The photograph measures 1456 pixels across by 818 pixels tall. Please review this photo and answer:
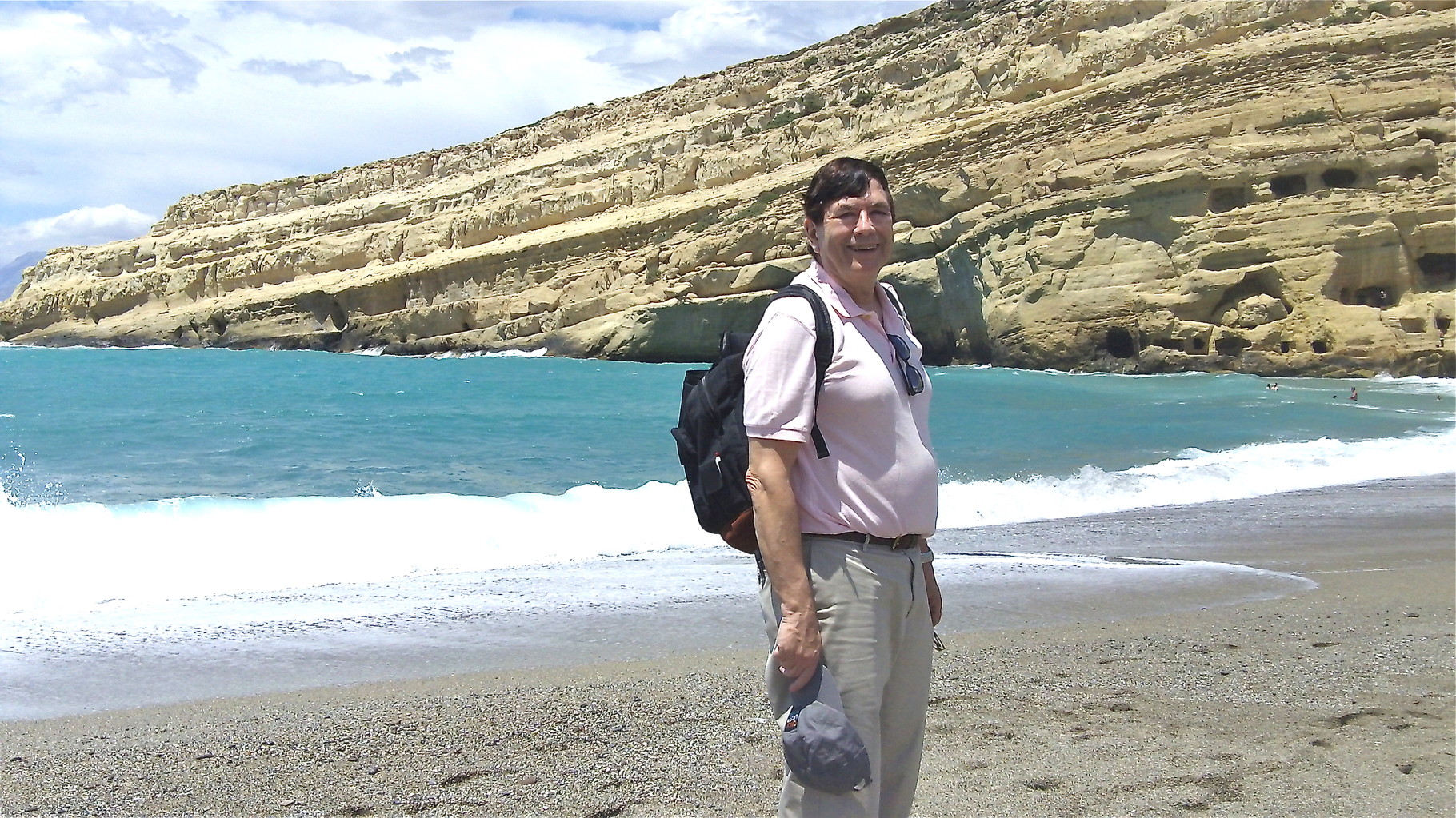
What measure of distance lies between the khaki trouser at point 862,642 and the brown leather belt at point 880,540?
0.03ft

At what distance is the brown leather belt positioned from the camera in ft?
7.82

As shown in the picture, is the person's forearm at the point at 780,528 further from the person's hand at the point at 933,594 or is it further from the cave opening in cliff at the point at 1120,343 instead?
the cave opening in cliff at the point at 1120,343

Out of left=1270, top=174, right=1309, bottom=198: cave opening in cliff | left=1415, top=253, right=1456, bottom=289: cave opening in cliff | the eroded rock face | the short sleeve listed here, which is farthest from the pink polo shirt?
left=1415, top=253, right=1456, bottom=289: cave opening in cliff

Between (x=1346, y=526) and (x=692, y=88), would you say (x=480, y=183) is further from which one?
(x=1346, y=526)

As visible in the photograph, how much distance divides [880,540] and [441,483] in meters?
12.4

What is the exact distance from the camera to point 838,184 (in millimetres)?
2512

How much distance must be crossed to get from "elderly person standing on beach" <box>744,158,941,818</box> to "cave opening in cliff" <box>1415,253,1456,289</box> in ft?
101

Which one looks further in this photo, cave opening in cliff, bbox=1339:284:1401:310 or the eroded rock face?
the eroded rock face

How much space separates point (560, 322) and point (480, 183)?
536 inches

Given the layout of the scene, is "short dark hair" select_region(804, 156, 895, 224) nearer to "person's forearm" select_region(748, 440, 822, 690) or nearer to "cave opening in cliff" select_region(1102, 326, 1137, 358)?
"person's forearm" select_region(748, 440, 822, 690)

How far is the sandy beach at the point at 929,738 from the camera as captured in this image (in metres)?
3.56

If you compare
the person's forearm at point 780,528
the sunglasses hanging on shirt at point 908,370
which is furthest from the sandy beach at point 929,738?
the sunglasses hanging on shirt at point 908,370

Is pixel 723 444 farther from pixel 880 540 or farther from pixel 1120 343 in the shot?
pixel 1120 343

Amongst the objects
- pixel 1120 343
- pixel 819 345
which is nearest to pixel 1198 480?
pixel 819 345
